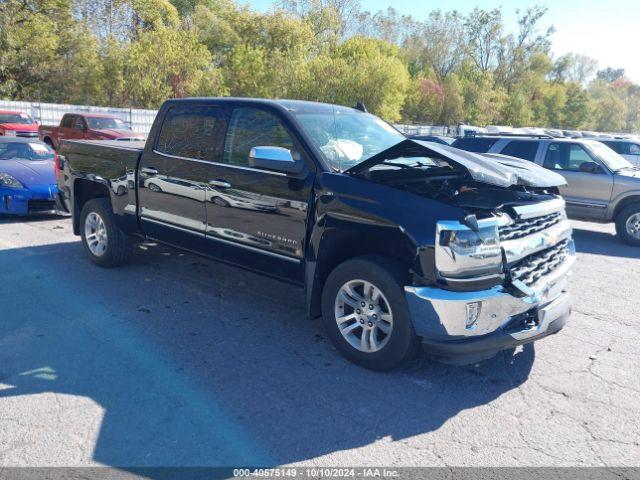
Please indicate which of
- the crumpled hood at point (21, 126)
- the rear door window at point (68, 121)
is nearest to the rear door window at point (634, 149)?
the rear door window at point (68, 121)

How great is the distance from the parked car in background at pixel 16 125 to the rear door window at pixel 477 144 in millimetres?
16117

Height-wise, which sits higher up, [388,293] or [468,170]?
[468,170]

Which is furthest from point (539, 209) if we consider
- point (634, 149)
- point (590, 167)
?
point (634, 149)

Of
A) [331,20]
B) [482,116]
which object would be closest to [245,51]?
[331,20]

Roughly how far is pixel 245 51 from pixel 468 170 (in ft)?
119

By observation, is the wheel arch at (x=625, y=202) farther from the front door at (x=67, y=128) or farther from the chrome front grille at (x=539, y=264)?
the front door at (x=67, y=128)

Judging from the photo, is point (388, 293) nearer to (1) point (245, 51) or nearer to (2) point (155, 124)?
(2) point (155, 124)

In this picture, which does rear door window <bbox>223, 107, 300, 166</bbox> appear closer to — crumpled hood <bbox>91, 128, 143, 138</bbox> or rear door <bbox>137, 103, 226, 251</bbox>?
rear door <bbox>137, 103, 226, 251</bbox>

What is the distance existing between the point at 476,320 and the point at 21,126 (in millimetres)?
21014

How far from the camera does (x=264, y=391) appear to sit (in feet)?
12.1

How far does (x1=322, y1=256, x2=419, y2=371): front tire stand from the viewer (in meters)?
3.71

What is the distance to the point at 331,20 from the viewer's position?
52.0 meters

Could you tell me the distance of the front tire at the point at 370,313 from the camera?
3.71 meters

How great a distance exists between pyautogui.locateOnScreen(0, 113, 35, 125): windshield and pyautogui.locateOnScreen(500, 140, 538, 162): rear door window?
59.7 feet
